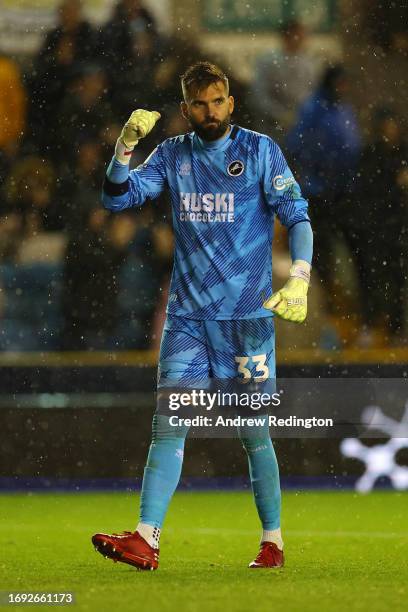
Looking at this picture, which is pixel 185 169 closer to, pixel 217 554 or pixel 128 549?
pixel 128 549

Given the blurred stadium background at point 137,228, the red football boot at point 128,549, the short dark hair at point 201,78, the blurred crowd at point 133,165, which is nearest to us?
the red football boot at point 128,549

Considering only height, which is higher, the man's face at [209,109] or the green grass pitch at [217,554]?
the man's face at [209,109]

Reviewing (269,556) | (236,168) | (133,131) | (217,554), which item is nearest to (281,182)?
(236,168)

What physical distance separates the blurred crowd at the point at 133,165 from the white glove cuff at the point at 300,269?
363cm

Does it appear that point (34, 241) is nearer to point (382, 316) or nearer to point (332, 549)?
point (382, 316)

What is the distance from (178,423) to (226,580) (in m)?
0.59

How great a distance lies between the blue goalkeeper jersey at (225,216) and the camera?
6.05 m

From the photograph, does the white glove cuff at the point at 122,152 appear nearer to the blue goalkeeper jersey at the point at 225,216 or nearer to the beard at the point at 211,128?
the blue goalkeeper jersey at the point at 225,216

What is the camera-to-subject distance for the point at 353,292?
9742 mm

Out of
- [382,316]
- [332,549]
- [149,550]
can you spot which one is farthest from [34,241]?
[149,550]

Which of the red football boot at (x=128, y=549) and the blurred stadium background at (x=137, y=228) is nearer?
the red football boot at (x=128, y=549)

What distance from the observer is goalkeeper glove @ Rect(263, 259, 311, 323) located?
5824 mm

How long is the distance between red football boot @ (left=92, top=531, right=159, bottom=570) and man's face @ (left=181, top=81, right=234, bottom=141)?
1.46m

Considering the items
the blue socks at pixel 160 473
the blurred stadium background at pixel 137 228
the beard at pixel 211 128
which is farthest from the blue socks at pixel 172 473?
the blurred stadium background at pixel 137 228
